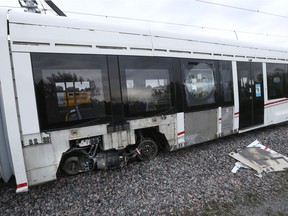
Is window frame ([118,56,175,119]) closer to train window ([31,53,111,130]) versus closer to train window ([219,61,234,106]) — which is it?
train window ([31,53,111,130])

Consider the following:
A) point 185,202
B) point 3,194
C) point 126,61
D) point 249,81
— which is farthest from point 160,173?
point 249,81

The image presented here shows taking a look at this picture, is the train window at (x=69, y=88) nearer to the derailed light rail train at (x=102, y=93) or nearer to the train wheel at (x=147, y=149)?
Answer: the derailed light rail train at (x=102, y=93)

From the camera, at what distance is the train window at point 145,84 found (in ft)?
11.9

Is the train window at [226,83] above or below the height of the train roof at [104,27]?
below

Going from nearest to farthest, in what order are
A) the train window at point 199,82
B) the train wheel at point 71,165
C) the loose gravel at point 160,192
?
the loose gravel at point 160,192, the train wheel at point 71,165, the train window at point 199,82

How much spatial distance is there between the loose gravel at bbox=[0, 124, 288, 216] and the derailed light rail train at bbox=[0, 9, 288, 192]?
0.29 meters

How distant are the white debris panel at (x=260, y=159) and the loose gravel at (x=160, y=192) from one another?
0.52ft

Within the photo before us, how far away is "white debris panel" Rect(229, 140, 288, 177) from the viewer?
12.2ft

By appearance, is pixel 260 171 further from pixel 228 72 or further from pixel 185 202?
pixel 228 72

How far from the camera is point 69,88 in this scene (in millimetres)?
3133

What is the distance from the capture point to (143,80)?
12.5ft

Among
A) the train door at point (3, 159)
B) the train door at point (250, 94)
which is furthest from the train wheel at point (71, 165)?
the train door at point (250, 94)

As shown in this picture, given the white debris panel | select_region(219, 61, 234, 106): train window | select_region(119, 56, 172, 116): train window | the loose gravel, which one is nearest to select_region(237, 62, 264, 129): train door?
select_region(219, 61, 234, 106): train window

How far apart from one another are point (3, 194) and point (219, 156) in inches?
178
